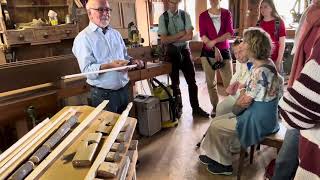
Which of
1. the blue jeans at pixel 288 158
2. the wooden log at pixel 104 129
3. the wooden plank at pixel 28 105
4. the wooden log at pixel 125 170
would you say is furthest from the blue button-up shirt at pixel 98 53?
the blue jeans at pixel 288 158

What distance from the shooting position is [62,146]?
1241 millimetres

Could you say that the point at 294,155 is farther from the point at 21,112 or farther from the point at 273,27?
the point at 21,112

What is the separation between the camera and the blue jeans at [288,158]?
152 cm

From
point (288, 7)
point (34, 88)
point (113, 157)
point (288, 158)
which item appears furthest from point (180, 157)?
point (288, 7)

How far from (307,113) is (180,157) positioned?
6.07 ft

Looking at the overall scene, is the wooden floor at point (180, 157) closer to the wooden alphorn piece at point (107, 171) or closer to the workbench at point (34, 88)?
the workbench at point (34, 88)

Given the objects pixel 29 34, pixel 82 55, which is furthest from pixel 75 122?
pixel 29 34

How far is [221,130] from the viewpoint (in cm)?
225

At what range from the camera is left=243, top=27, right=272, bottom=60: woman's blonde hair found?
2070 mm

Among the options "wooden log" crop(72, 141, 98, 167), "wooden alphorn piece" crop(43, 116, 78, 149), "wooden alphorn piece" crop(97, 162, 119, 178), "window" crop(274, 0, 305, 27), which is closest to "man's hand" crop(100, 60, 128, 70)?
"wooden alphorn piece" crop(43, 116, 78, 149)

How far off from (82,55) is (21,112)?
2.38ft

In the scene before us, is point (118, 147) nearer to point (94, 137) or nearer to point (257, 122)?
point (94, 137)

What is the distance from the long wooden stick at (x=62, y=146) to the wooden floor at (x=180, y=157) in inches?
44.4

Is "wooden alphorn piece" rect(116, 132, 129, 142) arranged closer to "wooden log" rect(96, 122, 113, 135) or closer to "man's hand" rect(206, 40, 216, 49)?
"wooden log" rect(96, 122, 113, 135)
